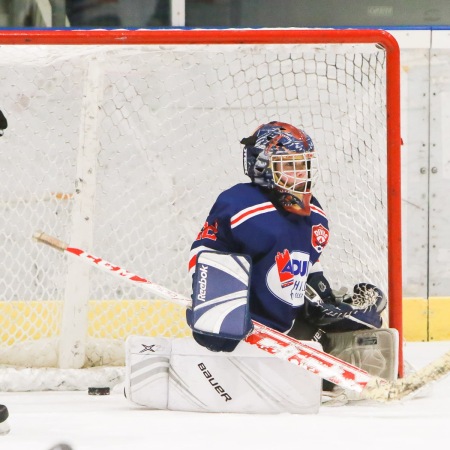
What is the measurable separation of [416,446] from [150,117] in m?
2.01

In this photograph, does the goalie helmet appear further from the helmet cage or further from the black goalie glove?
the black goalie glove

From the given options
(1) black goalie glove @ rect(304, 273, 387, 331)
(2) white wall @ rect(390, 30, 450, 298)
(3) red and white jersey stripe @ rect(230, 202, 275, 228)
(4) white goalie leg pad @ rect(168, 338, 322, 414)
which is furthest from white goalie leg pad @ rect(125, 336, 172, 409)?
(2) white wall @ rect(390, 30, 450, 298)

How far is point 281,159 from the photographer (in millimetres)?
2758

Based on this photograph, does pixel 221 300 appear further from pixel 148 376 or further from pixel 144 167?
pixel 144 167

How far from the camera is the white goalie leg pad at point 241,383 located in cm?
259

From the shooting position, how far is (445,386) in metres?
3.03

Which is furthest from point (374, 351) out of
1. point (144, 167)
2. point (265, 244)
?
point (144, 167)

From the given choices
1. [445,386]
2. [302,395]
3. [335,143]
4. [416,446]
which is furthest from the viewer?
[335,143]

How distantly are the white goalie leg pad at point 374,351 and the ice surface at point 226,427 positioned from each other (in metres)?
0.14

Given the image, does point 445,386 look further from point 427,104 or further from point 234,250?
point 427,104

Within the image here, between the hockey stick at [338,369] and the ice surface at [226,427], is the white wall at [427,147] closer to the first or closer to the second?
the ice surface at [226,427]

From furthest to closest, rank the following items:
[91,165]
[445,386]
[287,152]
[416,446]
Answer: [91,165] → [445,386] → [287,152] → [416,446]

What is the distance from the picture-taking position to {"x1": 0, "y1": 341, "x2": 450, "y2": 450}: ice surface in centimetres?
209

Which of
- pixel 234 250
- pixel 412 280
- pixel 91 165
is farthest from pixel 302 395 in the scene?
pixel 412 280
